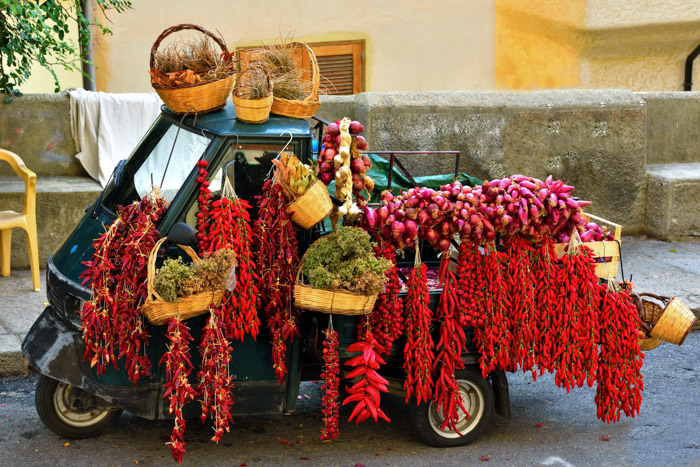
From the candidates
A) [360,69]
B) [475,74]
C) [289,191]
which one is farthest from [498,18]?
[289,191]

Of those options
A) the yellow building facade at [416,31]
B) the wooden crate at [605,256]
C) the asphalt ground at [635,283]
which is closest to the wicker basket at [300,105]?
the wooden crate at [605,256]

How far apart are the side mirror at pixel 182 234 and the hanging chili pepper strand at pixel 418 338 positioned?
1181mm

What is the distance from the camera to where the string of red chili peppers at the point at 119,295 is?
4.24 metres

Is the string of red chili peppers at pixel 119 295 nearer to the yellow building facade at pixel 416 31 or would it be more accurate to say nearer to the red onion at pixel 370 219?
the red onion at pixel 370 219

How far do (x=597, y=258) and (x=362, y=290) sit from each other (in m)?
1.51

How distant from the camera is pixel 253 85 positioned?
454 centimetres

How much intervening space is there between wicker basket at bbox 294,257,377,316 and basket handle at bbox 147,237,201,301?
0.53 meters

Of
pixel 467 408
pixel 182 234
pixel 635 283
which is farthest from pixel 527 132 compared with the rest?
pixel 182 234

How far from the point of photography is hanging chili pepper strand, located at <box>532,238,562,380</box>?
4.64 meters

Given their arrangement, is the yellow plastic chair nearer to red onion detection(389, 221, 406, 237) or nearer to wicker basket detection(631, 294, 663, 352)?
red onion detection(389, 221, 406, 237)

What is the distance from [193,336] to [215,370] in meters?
0.24

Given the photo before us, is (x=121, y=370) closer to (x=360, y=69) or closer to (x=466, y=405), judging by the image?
(x=466, y=405)

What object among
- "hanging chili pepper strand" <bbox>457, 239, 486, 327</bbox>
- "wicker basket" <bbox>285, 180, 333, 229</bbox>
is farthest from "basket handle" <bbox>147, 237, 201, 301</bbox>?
"hanging chili pepper strand" <bbox>457, 239, 486, 327</bbox>

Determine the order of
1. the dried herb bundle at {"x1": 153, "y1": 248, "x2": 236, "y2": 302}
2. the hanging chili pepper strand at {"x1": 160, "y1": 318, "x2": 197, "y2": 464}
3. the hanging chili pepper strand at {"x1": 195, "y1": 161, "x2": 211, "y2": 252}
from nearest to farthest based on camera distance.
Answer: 1. the dried herb bundle at {"x1": 153, "y1": 248, "x2": 236, "y2": 302}
2. the hanging chili pepper strand at {"x1": 160, "y1": 318, "x2": 197, "y2": 464}
3. the hanging chili pepper strand at {"x1": 195, "y1": 161, "x2": 211, "y2": 252}
